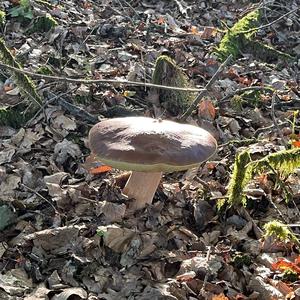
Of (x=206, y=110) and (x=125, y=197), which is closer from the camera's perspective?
(x=125, y=197)

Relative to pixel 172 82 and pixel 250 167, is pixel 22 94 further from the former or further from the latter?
pixel 250 167

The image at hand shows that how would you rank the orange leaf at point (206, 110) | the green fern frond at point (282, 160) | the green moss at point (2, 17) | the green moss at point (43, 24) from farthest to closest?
the green moss at point (43, 24) → the green moss at point (2, 17) → the orange leaf at point (206, 110) → the green fern frond at point (282, 160)

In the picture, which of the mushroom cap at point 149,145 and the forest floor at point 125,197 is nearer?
the mushroom cap at point 149,145

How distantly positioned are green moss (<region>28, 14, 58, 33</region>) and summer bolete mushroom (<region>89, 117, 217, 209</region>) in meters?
3.85

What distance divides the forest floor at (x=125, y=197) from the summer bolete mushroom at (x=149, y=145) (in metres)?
0.64

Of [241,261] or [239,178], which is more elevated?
[239,178]

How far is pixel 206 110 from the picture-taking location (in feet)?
18.0

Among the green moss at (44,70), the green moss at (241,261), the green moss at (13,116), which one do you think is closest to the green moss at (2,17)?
the green moss at (44,70)

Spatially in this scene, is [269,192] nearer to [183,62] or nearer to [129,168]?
[129,168]

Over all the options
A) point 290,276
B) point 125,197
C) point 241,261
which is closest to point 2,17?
point 125,197

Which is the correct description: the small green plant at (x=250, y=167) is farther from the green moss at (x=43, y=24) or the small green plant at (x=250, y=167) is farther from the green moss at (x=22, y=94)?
Answer: the green moss at (x=43, y=24)

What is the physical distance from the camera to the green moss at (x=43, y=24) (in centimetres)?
708

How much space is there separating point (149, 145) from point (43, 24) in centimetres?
437

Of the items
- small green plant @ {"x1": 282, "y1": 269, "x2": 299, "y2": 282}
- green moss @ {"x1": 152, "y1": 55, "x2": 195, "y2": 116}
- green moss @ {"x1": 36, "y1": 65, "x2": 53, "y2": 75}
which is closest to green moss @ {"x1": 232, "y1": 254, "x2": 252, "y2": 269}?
small green plant @ {"x1": 282, "y1": 269, "x2": 299, "y2": 282}
